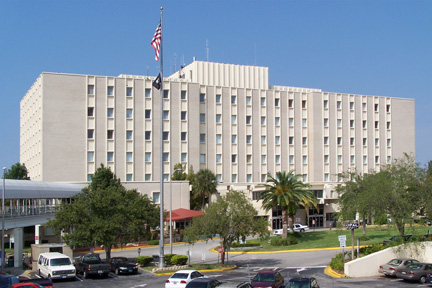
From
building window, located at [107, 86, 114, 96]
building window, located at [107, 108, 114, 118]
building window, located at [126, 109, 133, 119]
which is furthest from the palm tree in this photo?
building window, located at [107, 86, 114, 96]

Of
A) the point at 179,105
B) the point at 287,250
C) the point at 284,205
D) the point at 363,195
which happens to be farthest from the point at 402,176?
the point at 179,105

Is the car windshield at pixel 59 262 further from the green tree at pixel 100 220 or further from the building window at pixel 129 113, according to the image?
the building window at pixel 129 113

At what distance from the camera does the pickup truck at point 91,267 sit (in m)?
38.9

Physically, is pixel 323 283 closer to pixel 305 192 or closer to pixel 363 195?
pixel 363 195

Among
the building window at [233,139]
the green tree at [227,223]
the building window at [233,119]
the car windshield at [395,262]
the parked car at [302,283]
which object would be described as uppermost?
the building window at [233,119]

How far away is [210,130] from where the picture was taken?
90.6 meters

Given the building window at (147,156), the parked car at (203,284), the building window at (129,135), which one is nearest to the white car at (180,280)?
the parked car at (203,284)

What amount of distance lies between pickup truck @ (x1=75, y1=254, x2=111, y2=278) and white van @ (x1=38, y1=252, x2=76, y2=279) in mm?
1305

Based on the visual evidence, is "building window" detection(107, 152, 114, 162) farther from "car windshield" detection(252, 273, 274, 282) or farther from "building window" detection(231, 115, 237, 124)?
"car windshield" detection(252, 273, 274, 282)

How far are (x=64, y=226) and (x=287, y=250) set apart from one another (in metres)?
23.4

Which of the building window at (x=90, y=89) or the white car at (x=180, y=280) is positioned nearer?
the white car at (x=180, y=280)

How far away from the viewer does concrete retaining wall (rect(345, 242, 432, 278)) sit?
3709cm

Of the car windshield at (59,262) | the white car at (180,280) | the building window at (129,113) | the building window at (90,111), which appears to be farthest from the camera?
the building window at (129,113)

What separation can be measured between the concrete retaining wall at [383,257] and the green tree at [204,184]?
45400 millimetres
